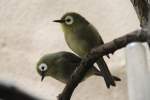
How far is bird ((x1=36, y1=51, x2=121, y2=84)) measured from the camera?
60 centimetres

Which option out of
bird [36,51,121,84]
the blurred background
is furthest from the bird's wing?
the blurred background

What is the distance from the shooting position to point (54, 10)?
1.10 metres

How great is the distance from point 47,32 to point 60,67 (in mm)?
488

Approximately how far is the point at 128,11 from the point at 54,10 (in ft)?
0.71

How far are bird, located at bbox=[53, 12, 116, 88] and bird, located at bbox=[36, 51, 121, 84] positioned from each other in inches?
0.6

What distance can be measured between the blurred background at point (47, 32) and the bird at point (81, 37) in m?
0.39

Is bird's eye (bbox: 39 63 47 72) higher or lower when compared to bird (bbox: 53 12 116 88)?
lower

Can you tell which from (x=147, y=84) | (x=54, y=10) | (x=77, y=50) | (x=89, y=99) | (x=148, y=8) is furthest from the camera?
(x=54, y=10)

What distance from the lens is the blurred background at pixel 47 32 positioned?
1.02m

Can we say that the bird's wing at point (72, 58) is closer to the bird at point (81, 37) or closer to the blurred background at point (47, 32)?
the bird at point (81, 37)

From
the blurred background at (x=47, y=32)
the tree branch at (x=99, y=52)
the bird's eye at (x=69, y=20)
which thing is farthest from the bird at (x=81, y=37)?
the blurred background at (x=47, y=32)

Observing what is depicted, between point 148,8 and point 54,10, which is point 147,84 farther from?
point 54,10

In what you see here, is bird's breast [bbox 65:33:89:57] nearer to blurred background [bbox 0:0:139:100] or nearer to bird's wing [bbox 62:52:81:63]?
bird's wing [bbox 62:52:81:63]

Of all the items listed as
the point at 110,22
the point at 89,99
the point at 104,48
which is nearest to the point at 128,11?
the point at 110,22
